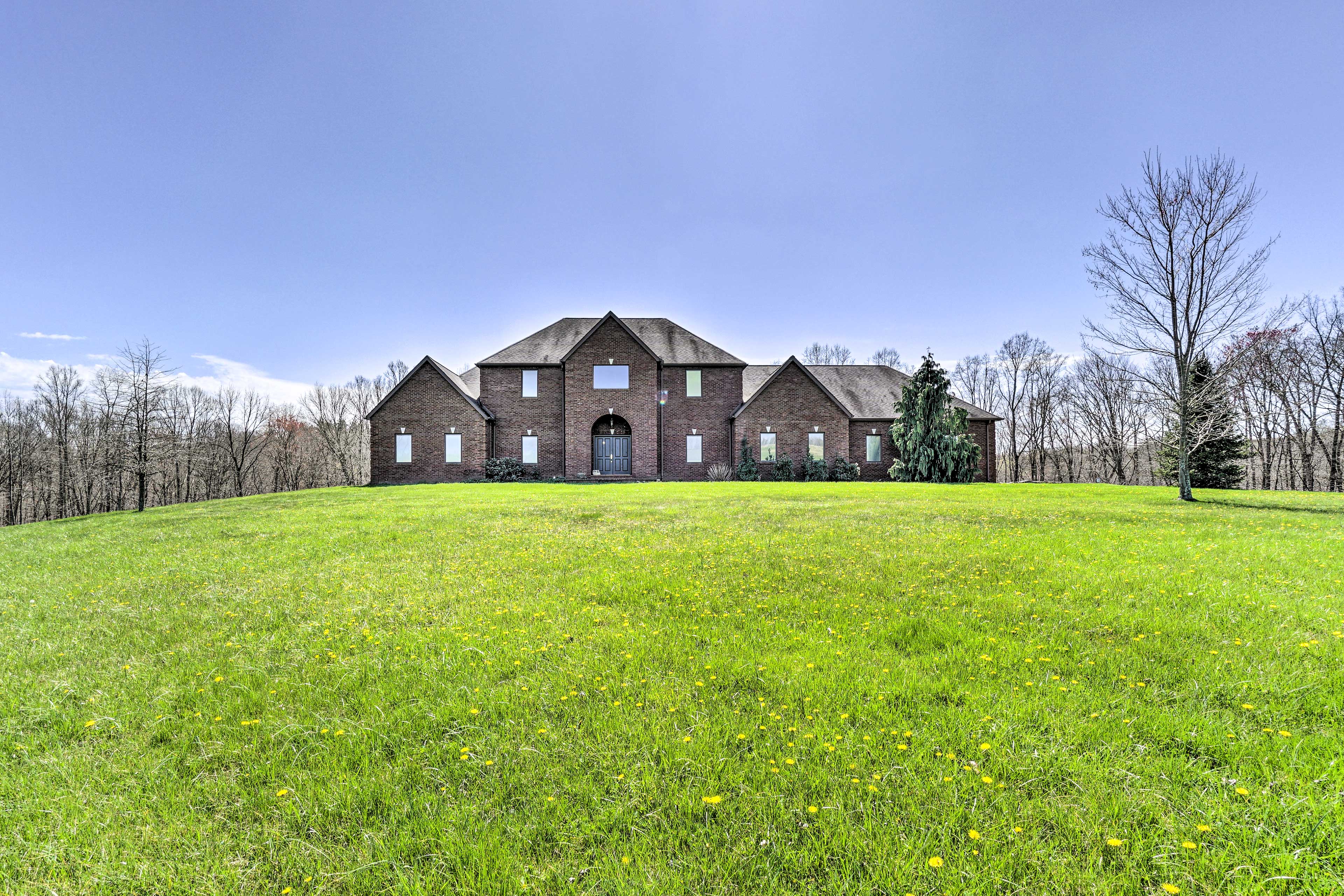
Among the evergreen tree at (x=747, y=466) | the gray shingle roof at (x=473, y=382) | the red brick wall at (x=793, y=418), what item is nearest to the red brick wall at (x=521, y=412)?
the gray shingle roof at (x=473, y=382)

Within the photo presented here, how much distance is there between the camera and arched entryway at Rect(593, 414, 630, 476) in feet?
96.9

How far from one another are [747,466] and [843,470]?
5.20 meters

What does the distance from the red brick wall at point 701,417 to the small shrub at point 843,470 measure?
5.43 metres

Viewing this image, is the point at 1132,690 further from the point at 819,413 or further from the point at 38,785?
the point at 819,413

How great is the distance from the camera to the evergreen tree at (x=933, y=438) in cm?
2780

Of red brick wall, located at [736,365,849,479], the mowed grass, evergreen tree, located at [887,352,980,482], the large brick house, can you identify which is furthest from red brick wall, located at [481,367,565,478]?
the mowed grass

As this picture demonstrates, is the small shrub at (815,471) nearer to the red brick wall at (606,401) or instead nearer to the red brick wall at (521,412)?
the red brick wall at (606,401)

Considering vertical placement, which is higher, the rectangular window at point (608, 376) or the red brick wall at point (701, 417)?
the rectangular window at point (608, 376)

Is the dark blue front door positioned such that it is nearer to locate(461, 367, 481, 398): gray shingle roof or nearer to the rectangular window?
the rectangular window

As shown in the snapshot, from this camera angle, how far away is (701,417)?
Result: 1203 inches

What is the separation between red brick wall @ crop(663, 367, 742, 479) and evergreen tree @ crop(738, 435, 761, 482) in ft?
3.48

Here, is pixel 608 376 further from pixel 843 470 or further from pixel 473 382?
pixel 843 470

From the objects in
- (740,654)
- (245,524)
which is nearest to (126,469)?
(245,524)

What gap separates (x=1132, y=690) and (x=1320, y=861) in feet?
4.99
